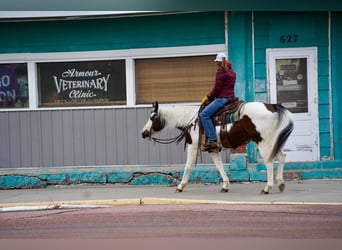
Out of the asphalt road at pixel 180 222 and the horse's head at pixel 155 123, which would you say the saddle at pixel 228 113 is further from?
the asphalt road at pixel 180 222

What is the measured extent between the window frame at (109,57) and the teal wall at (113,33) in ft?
0.32

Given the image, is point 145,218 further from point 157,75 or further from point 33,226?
point 157,75

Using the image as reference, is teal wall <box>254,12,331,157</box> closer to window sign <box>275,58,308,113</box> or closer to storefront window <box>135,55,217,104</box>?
window sign <box>275,58,308,113</box>

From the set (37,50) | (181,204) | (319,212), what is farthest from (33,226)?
(37,50)

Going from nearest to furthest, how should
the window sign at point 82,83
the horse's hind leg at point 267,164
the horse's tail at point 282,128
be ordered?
the horse's tail at point 282,128, the horse's hind leg at point 267,164, the window sign at point 82,83

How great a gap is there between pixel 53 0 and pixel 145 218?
6.63 meters

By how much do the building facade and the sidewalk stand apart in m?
0.56

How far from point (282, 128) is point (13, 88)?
650 centimetres

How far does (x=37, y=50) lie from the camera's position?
15.7m

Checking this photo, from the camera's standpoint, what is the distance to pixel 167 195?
13.2 meters

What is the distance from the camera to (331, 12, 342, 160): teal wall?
15062 mm

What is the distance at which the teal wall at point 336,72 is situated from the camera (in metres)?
15.1

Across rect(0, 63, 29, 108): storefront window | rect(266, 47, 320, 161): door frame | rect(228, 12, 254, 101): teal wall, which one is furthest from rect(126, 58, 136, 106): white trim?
rect(266, 47, 320, 161): door frame

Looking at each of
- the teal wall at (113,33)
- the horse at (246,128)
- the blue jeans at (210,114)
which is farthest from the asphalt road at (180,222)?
the teal wall at (113,33)
